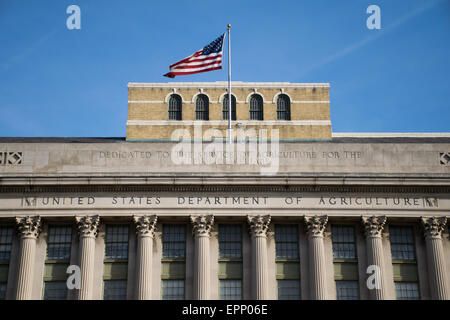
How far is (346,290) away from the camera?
47312 mm

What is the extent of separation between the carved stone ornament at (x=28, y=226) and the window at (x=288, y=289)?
46.8 ft

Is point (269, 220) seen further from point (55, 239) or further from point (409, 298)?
point (55, 239)

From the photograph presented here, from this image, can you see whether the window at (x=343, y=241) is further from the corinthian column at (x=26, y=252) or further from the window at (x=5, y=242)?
the window at (x=5, y=242)

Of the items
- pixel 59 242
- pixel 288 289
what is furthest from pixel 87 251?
pixel 288 289

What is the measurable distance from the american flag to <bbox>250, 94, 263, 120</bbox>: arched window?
11.5 metres

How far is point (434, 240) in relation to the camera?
47688 mm

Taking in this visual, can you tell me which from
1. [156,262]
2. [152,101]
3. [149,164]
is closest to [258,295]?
[156,262]

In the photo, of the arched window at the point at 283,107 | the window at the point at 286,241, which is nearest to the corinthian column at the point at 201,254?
the window at the point at 286,241

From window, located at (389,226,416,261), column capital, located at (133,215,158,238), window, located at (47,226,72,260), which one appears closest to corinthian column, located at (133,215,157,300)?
column capital, located at (133,215,158,238)

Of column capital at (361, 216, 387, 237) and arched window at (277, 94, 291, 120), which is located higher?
arched window at (277, 94, 291, 120)

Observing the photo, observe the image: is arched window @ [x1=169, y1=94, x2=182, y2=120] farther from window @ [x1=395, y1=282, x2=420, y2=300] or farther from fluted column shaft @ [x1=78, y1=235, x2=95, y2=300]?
window @ [x1=395, y1=282, x2=420, y2=300]

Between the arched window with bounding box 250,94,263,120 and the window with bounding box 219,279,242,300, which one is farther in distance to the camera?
the arched window with bounding box 250,94,263,120

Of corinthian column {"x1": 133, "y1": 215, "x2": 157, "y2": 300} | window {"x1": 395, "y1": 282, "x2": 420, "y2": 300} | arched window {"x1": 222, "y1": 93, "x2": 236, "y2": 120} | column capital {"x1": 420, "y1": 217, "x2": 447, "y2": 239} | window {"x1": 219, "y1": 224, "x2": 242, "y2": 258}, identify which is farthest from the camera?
arched window {"x1": 222, "y1": 93, "x2": 236, "y2": 120}

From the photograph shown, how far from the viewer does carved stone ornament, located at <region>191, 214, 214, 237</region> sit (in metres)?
47.6
